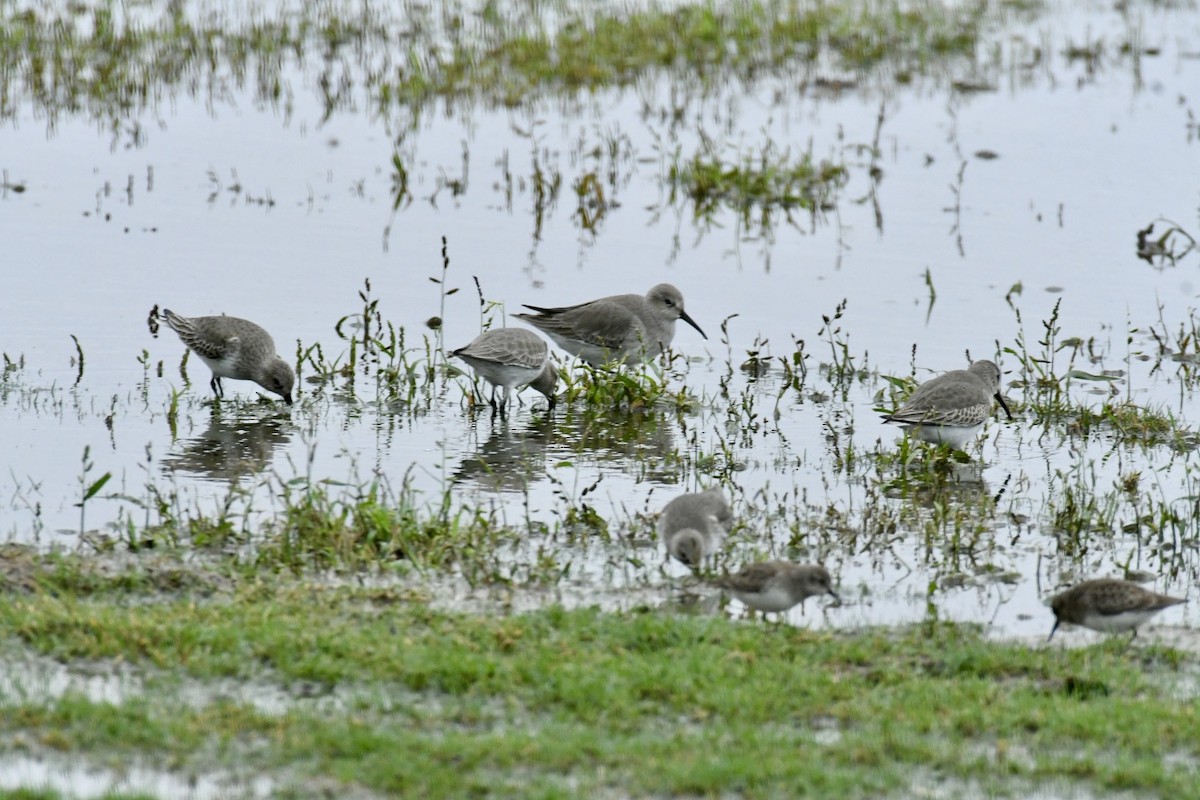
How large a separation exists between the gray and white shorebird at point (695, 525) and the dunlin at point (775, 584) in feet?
1.29

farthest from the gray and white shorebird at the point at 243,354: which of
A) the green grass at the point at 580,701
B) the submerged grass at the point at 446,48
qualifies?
the submerged grass at the point at 446,48

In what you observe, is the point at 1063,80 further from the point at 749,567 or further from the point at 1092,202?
the point at 749,567

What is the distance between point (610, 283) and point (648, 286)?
388 mm

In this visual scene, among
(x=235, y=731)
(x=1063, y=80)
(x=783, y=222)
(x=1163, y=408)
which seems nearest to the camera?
(x=235, y=731)

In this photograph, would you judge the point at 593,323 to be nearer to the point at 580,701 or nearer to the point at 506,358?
the point at 506,358

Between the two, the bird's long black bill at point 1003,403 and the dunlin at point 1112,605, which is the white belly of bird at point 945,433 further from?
the dunlin at point 1112,605

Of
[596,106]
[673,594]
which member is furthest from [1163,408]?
[596,106]

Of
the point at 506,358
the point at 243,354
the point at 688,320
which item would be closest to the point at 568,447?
the point at 506,358

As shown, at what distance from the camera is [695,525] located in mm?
8891

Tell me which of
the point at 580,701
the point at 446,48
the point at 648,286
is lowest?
the point at 648,286

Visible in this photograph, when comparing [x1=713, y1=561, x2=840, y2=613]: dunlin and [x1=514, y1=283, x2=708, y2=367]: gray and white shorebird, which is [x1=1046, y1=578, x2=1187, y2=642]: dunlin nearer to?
[x1=713, y1=561, x2=840, y2=613]: dunlin

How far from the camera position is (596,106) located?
2309cm

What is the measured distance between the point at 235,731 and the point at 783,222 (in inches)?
540

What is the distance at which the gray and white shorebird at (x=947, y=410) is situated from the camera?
36.7 feet
